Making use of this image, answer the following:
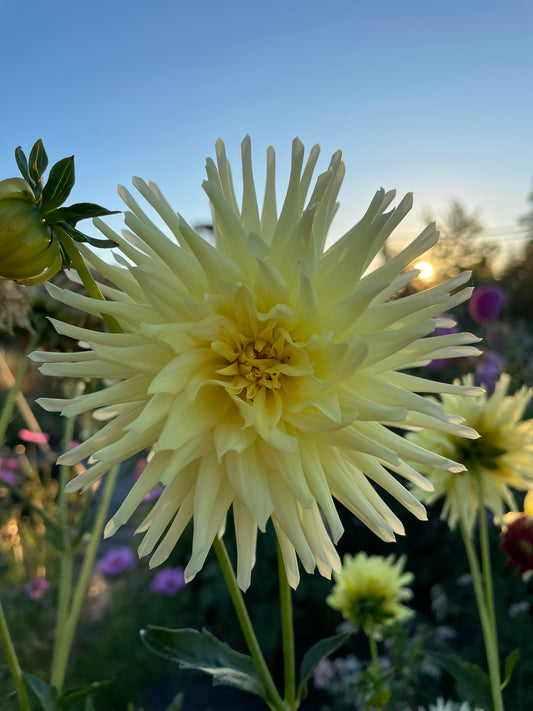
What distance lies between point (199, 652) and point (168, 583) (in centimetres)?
185

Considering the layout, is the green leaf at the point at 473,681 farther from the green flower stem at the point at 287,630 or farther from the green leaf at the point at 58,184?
the green leaf at the point at 58,184

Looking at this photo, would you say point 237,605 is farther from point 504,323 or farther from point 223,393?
point 504,323

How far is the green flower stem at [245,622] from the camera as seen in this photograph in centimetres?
47

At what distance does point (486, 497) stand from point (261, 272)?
56 centimetres

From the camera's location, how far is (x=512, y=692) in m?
1.66

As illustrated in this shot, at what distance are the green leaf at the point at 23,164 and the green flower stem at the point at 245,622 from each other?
0.34m

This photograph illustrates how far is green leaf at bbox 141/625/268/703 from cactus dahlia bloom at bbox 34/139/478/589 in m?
0.13

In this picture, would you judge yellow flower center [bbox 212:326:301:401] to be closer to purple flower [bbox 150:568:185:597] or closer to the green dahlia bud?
the green dahlia bud

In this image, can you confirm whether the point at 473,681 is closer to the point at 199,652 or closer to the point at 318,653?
the point at 318,653

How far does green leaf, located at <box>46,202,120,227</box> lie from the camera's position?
468 mm

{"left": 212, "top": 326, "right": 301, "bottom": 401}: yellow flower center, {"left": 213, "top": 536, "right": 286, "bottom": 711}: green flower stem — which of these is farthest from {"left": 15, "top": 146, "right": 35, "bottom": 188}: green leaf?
{"left": 213, "top": 536, "right": 286, "bottom": 711}: green flower stem

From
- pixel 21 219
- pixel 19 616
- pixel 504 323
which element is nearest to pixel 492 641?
pixel 21 219

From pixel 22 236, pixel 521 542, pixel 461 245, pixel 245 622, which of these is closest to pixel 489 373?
pixel 521 542

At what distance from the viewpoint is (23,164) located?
48 cm
